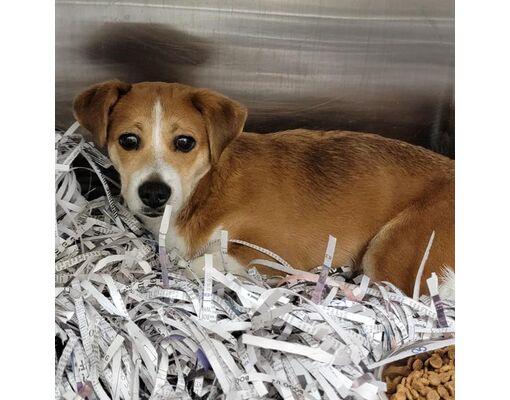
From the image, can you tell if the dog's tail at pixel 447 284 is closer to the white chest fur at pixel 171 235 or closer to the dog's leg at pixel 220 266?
the dog's leg at pixel 220 266

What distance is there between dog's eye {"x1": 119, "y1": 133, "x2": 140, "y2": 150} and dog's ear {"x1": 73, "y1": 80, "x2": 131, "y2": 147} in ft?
0.13

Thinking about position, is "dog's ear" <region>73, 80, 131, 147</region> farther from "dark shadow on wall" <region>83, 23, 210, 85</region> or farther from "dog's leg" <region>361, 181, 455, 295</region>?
"dog's leg" <region>361, 181, 455, 295</region>

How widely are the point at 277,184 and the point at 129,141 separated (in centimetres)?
30

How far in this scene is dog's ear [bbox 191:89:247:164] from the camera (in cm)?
120

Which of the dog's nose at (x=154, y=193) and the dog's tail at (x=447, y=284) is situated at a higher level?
the dog's nose at (x=154, y=193)

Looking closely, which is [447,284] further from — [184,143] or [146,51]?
[146,51]

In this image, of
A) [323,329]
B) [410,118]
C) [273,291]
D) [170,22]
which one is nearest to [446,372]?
[323,329]

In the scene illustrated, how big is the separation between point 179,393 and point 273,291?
239 millimetres

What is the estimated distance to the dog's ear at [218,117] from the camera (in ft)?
3.94

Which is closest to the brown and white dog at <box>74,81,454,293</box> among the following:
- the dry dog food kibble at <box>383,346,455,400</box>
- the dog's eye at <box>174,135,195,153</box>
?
the dog's eye at <box>174,135,195,153</box>

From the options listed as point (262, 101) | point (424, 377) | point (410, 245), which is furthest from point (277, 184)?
point (424, 377)

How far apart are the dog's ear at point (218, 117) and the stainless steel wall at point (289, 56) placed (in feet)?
0.06

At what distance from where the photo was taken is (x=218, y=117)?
121 cm

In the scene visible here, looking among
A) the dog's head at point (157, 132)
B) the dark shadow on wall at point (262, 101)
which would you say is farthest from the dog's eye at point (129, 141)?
the dark shadow on wall at point (262, 101)
